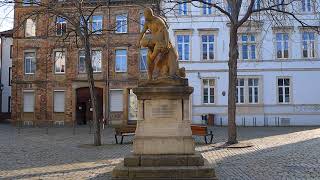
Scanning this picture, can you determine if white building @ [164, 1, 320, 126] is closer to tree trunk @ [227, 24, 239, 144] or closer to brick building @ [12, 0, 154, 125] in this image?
brick building @ [12, 0, 154, 125]

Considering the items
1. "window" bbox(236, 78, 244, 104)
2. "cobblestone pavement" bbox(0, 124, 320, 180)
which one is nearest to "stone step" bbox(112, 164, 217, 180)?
"cobblestone pavement" bbox(0, 124, 320, 180)

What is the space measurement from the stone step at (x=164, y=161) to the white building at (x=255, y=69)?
1015 inches

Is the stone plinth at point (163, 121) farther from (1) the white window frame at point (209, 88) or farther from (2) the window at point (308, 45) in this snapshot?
(2) the window at point (308, 45)

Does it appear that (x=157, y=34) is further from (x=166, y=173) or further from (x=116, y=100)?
(x=116, y=100)

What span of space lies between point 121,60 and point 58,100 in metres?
6.94

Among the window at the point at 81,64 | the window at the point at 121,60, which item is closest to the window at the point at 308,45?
the window at the point at 121,60

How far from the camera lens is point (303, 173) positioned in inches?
432

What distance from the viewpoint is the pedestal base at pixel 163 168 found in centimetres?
973

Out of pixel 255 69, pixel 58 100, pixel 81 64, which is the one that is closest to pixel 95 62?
pixel 81 64

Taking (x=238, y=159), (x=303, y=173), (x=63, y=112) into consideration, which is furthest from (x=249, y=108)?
(x=303, y=173)

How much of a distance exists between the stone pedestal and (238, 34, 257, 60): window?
26.8 metres

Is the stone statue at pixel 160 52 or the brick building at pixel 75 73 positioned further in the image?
the brick building at pixel 75 73

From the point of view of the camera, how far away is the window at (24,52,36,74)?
4081cm

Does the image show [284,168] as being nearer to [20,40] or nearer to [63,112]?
[63,112]
